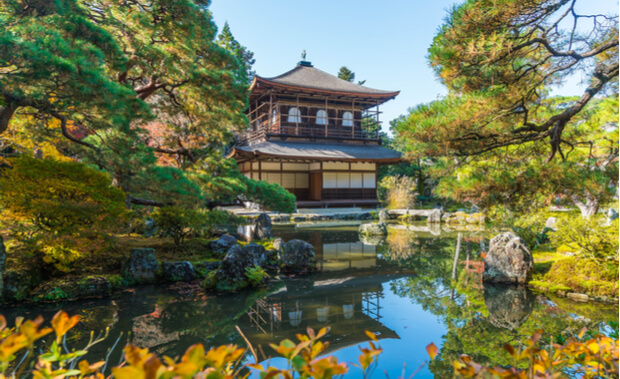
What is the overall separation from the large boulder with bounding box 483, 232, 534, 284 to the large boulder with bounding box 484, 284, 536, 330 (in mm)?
152

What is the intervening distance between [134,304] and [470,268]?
17.3 ft

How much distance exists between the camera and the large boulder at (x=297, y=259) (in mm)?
5953

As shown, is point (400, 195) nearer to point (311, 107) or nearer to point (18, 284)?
point (311, 107)

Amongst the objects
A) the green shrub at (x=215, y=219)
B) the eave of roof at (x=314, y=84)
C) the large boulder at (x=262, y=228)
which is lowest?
the large boulder at (x=262, y=228)

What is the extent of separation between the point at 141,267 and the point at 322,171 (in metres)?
12.7

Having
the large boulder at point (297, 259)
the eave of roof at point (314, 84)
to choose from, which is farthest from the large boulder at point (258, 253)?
the eave of roof at point (314, 84)

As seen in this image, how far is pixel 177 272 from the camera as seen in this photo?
5332mm

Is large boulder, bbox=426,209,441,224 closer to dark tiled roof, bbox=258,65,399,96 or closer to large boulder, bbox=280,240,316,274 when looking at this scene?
dark tiled roof, bbox=258,65,399,96

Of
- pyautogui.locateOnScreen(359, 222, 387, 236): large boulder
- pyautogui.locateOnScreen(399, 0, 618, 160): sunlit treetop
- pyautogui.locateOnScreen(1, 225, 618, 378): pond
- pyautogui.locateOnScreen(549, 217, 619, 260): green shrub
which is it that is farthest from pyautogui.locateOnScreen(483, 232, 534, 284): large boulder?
pyautogui.locateOnScreen(359, 222, 387, 236): large boulder

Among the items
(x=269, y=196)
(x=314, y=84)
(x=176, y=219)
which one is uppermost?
(x=314, y=84)

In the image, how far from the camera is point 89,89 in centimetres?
386

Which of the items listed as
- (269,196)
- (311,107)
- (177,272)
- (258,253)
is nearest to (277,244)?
(258,253)

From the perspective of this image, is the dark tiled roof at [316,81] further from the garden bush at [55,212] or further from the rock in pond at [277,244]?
the garden bush at [55,212]

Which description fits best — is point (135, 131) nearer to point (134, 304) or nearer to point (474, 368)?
point (134, 304)
